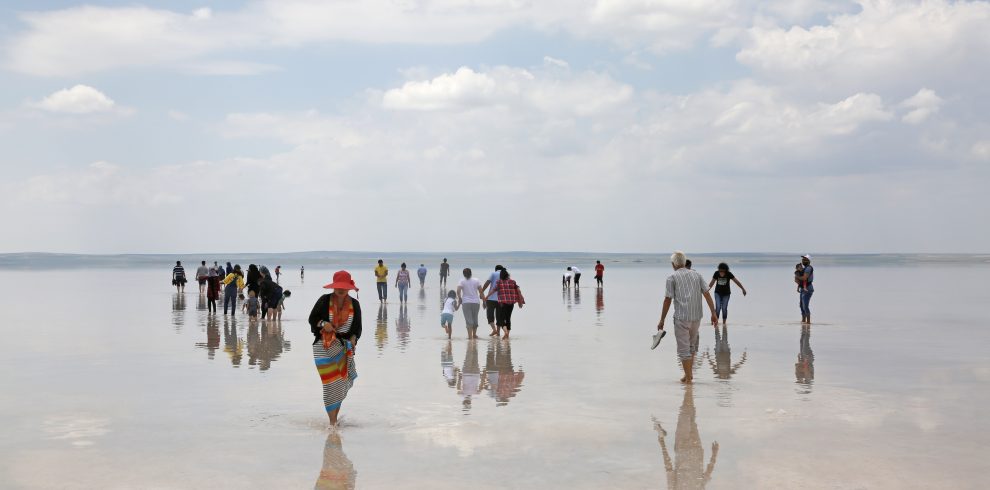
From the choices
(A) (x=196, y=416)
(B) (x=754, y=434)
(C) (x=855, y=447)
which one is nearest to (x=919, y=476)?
(C) (x=855, y=447)

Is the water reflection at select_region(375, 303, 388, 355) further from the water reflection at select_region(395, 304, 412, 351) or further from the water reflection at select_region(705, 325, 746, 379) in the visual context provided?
the water reflection at select_region(705, 325, 746, 379)

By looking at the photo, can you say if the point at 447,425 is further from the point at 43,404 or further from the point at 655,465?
the point at 43,404

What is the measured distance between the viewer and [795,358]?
1581cm

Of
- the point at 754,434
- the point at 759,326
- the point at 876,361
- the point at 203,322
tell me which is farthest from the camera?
the point at 203,322

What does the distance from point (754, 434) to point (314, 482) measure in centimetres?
450

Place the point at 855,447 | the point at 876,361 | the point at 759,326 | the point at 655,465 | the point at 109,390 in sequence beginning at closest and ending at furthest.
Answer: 1. the point at 655,465
2. the point at 855,447
3. the point at 109,390
4. the point at 876,361
5. the point at 759,326

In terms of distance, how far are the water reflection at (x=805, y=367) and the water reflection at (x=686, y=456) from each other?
2892 millimetres

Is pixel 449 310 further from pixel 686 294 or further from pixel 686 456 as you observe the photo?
pixel 686 456

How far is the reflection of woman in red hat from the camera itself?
32.3 ft

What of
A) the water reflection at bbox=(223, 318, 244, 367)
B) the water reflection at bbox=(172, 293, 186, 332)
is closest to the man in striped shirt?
the water reflection at bbox=(223, 318, 244, 367)

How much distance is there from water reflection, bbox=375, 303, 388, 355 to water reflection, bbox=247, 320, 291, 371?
1.83 metres

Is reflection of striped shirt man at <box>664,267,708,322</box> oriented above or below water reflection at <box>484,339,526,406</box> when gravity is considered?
above

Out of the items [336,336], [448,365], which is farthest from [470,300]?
[336,336]

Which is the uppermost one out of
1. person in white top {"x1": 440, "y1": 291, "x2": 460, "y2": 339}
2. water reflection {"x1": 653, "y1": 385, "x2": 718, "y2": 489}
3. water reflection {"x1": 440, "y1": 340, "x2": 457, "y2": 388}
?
person in white top {"x1": 440, "y1": 291, "x2": 460, "y2": 339}
